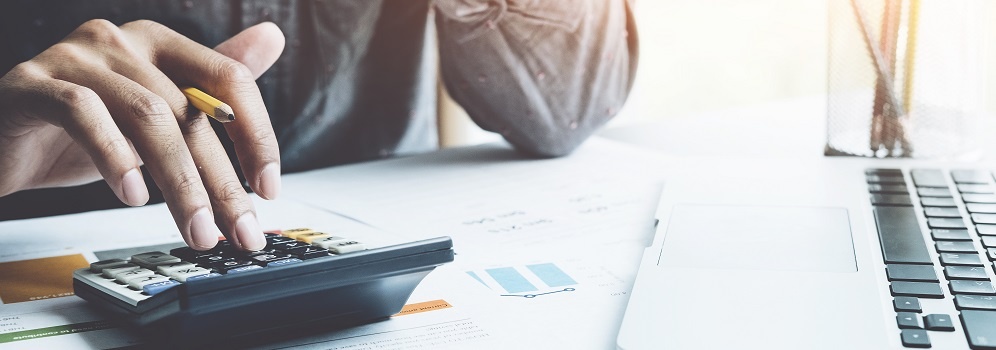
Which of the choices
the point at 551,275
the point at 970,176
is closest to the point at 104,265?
the point at 551,275

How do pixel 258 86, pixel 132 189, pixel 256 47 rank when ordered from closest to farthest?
pixel 132 189
pixel 256 47
pixel 258 86

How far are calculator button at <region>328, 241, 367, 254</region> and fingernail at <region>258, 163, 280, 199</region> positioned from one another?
0.30 ft

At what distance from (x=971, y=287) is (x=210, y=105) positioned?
15.9 inches

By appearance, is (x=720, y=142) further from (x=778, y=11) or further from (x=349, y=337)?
(x=778, y=11)

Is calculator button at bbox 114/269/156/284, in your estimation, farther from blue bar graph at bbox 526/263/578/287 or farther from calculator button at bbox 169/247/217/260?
blue bar graph at bbox 526/263/578/287

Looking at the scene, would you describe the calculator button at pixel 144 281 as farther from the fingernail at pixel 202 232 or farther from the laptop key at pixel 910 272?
the laptop key at pixel 910 272

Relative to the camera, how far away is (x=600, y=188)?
0.78 m

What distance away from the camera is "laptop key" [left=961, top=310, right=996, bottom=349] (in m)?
0.39

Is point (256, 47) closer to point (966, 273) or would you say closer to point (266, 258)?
point (266, 258)

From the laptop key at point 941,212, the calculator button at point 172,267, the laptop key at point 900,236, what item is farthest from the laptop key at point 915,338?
the calculator button at point 172,267

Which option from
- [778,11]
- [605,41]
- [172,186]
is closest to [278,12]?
[605,41]

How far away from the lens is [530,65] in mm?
892

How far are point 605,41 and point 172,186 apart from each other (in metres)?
0.51

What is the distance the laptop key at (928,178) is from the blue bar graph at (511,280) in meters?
0.32
